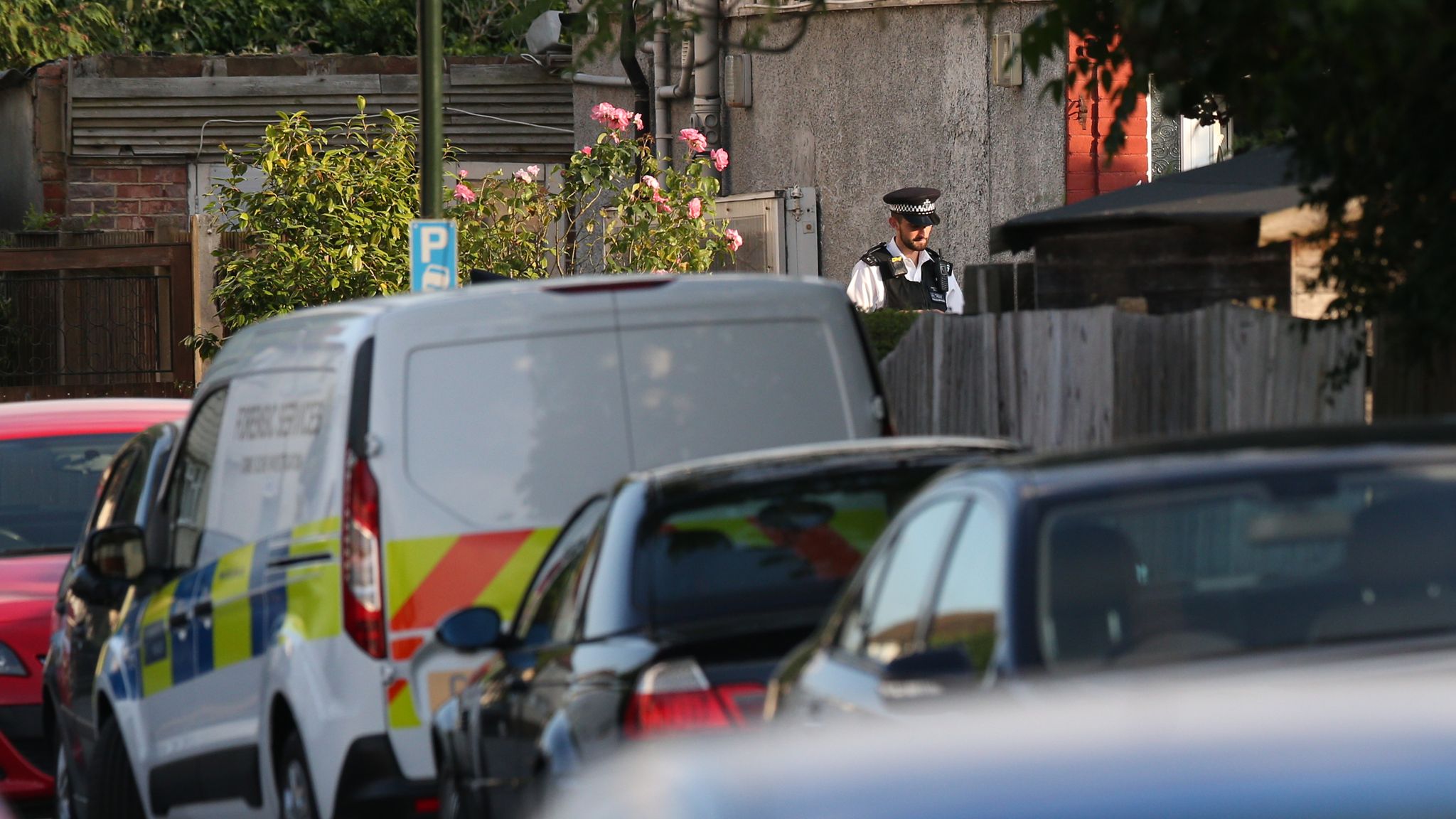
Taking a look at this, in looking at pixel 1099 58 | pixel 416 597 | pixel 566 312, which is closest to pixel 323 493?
pixel 416 597

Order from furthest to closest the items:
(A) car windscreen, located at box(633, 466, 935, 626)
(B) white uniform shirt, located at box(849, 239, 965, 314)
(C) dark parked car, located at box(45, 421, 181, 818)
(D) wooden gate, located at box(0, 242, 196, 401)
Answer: (D) wooden gate, located at box(0, 242, 196, 401)
(B) white uniform shirt, located at box(849, 239, 965, 314)
(C) dark parked car, located at box(45, 421, 181, 818)
(A) car windscreen, located at box(633, 466, 935, 626)

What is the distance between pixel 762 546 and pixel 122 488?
4.40 metres

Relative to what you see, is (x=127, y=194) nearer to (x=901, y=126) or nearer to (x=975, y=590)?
(x=901, y=126)

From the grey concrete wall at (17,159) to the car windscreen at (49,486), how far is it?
12.5m

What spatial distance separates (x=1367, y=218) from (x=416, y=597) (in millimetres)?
2989

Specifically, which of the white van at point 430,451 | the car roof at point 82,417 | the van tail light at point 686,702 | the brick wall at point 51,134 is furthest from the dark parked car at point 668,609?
the brick wall at point 51,134

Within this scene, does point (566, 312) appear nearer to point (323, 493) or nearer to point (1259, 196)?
point (323, 493)

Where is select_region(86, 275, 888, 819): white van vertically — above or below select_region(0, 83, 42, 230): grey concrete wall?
below

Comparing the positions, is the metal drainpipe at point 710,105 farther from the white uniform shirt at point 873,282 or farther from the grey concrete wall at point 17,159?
the grey concrete wall at point 17,159

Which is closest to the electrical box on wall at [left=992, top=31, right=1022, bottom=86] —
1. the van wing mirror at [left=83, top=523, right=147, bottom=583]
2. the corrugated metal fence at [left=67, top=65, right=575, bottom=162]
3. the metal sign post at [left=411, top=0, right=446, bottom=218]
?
the metal sign post at [left=411, top=0, right=446, bottom=218]

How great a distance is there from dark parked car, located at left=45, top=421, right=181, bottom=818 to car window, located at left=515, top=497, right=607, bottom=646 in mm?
2384

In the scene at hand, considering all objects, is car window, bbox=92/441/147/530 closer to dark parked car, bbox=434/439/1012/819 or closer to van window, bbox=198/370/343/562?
van window, bbox=198/370/343/562

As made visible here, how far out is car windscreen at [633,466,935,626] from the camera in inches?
220

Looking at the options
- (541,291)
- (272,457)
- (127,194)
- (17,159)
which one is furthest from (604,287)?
(17,159)
